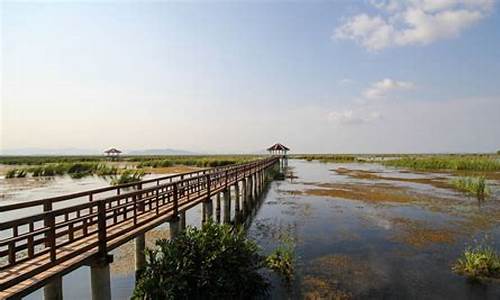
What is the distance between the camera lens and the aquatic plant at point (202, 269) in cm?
680

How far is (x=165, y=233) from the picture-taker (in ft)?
47.0

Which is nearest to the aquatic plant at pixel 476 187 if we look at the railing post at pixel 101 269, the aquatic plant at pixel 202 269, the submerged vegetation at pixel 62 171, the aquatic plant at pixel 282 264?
the aquatic plant at pixel 282 264

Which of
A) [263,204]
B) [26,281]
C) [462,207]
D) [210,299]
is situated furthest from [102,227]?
[462,207]

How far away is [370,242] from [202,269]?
26.4 ft

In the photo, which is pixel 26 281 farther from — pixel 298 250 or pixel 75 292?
pixel 298 250

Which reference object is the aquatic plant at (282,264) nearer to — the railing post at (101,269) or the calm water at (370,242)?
the calm water at (370,242)

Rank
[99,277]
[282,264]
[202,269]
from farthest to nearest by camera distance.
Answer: [282,264]
[202,269]
[99,277]

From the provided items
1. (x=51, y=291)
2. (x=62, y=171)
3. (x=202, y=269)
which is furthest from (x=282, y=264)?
(x=62, y=171)

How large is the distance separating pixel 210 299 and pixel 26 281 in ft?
11.1

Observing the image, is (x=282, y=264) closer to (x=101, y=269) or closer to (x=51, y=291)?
(x=101, y=269)

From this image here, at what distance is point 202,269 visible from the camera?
7176mm

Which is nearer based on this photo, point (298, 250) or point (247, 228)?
point (298, 250)

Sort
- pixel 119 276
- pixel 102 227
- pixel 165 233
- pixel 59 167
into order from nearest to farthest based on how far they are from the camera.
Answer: pixel 102 227
pixel 119 276
pixel 165 233
pixel 59 167

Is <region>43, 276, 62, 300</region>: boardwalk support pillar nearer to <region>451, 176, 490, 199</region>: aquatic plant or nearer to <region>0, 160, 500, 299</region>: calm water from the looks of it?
<region>0, 160, 500, 299</region>: calm water
